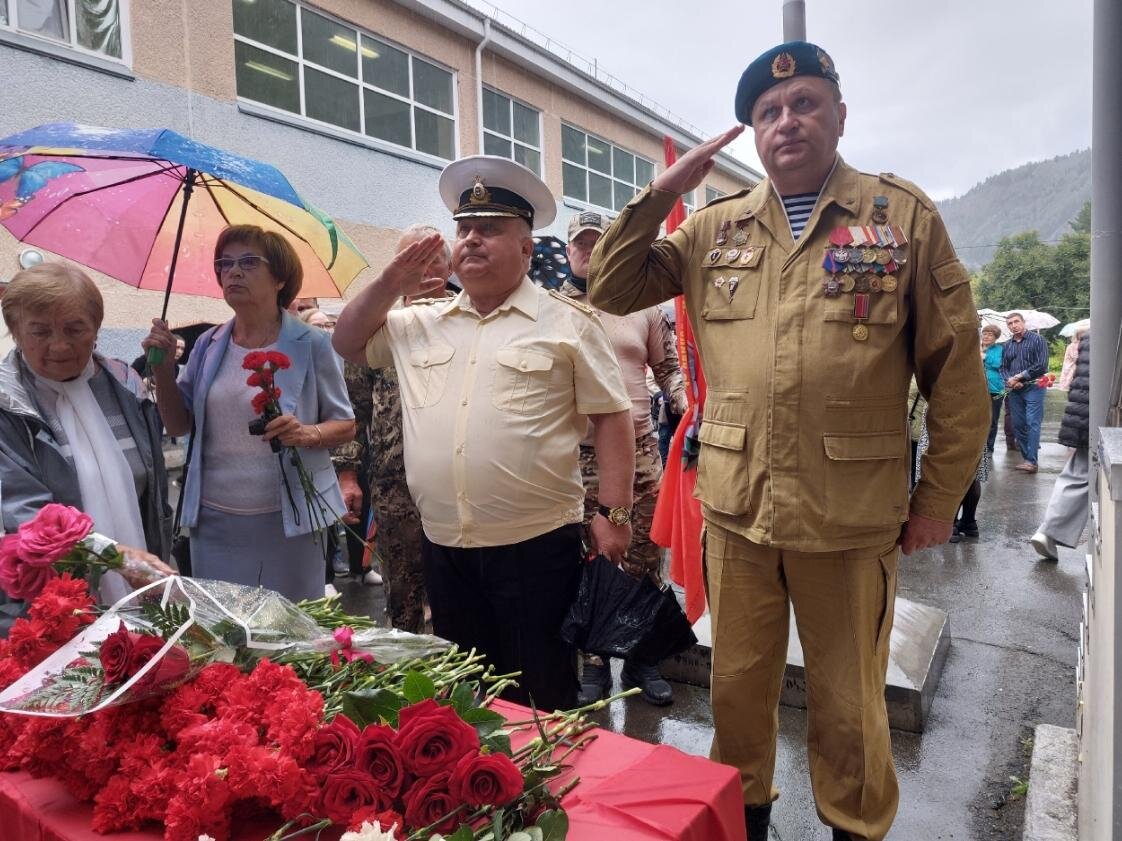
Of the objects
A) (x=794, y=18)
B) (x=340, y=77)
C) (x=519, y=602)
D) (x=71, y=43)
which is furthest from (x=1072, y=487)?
(x=340, y=77)

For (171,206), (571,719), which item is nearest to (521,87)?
(171,206)

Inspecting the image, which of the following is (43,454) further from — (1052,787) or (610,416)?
(1052,787)

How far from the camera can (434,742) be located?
3.52 feet

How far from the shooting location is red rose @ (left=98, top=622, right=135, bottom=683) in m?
1.27

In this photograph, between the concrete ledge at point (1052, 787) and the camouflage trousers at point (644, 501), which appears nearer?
the concrete ledge at point (1052, 787)

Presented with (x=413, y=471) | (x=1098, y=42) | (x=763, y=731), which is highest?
(x=1098, y=42)

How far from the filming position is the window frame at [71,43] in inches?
297

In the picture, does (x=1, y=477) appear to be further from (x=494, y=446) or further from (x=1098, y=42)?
(x=1098, y=42)

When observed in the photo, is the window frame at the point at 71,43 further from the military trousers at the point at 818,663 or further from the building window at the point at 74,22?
the military trousers at the point at 818,663

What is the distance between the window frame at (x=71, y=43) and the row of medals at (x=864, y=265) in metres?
8.71

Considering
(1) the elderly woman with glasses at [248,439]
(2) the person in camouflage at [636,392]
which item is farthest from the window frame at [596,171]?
(1) the elderly woman with glasses at [248,439]

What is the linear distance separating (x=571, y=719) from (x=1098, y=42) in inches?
102

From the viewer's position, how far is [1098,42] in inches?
95.5

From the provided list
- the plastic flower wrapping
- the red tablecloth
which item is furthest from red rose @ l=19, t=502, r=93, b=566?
the red tablecloth
